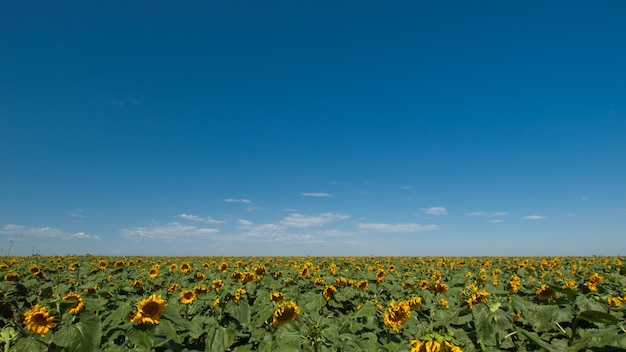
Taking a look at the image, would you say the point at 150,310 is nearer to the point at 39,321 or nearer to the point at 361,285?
the point at 39,321

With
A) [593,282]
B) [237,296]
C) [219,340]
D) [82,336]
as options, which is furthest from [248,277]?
[593,282]

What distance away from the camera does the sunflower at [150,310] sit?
3626mm

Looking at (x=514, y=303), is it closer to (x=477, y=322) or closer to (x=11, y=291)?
(x=477, y=322)

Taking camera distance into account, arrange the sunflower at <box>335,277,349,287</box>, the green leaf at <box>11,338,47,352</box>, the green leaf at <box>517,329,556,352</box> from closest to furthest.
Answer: the green leaf at <box>517,329,556,352</box> → the green leaf at <box>11,338,47,352</box> → the sunflower at <box>335,277,349,287</box>

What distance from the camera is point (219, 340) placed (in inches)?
137

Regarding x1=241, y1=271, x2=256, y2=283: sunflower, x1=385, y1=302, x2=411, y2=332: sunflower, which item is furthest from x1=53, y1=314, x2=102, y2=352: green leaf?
x1=241, y1=271, x2=256, y2=283: sunflower

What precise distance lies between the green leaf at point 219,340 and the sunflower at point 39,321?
2.65 m

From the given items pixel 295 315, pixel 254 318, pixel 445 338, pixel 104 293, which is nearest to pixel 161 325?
pixel 295 315

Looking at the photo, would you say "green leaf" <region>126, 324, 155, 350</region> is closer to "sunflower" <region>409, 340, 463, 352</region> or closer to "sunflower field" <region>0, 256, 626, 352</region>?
"sunflower field" <region>0, 256, 626, 352</region>

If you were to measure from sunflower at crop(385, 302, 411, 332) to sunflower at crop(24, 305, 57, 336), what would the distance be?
4.48 meters

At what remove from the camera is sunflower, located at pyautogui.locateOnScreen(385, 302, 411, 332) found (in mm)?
5162

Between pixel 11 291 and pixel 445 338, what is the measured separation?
10152 millimetres

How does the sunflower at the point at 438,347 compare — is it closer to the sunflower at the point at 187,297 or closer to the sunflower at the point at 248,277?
the sunflower at the point at 187,297

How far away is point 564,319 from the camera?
3.70 m
